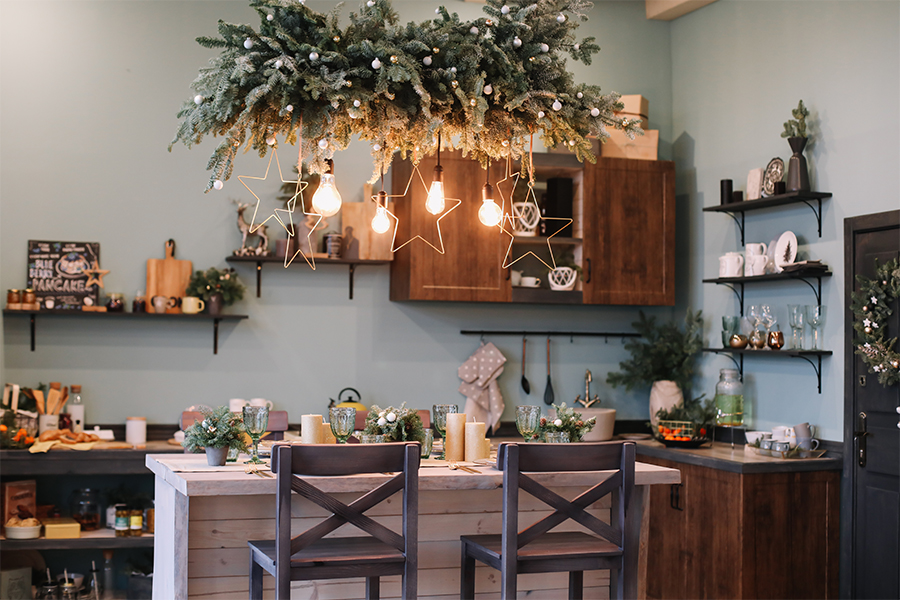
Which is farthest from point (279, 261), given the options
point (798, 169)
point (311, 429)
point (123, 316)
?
point (798, 169)

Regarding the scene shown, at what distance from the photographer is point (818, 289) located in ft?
13.6

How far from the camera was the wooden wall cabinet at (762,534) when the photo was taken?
3.84 m

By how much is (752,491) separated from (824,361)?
0.76 meters

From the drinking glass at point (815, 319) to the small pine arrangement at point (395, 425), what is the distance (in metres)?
2.23

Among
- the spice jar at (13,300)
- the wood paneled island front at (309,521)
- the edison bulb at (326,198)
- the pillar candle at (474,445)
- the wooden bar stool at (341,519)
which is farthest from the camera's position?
the spice jar at (13,300)

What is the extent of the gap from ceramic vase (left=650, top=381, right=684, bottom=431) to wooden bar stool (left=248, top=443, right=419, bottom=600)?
271 centimetres

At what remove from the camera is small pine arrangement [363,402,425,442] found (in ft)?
9.29

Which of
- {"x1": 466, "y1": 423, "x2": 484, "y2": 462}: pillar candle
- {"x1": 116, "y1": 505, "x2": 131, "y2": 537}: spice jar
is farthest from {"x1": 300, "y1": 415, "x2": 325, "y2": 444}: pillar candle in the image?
{"x1": 116, "y1": 505, "x2": 131, "y2": 537}: spice jar

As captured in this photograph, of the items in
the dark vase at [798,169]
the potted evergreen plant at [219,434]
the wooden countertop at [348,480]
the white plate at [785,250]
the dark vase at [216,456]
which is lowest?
the wooden countertop at [348,480]

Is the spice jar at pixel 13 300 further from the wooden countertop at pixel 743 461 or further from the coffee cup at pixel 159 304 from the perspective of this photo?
the wooden countertop at pixel 743 461

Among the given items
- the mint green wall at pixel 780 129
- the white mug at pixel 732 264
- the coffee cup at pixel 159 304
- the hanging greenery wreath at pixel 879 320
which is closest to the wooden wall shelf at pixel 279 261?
the coffee cup at pixel 159 304

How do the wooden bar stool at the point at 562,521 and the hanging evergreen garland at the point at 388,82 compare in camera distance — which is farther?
the hanging evergreen garland at the point at 388,82

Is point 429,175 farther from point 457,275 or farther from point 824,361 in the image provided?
point 824,361

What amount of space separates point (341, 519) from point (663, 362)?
3032 millimetres
